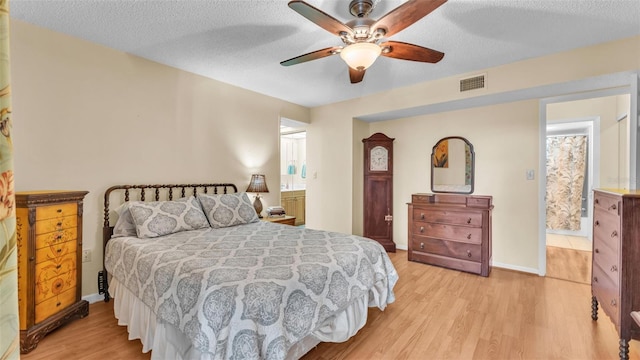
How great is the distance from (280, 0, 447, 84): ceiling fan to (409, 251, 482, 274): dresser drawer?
2.50 meters

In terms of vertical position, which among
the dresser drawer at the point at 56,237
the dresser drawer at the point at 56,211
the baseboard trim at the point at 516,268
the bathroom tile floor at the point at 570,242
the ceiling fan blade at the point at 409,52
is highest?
the ceiling fan blade at the point at 409,52

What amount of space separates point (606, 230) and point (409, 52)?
6.29 feet

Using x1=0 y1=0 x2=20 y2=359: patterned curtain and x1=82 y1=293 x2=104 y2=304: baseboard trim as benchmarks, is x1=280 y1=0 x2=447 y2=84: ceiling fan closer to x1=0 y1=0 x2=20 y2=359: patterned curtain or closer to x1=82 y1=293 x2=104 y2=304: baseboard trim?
x1=0 y1=0 x2=20 y2=359: patterned curtain

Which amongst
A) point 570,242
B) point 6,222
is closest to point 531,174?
point 570,242

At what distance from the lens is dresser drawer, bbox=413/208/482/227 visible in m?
3.39

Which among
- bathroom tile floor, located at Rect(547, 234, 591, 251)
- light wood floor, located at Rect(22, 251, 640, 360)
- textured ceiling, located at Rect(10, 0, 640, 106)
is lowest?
light wood floor, located at Rect(22, 251, 640, 360)

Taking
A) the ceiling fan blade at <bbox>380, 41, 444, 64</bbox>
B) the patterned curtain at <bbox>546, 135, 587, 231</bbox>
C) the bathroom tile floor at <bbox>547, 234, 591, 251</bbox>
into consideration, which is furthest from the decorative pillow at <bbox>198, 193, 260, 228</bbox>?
the patterned curtain at <bbox>546, 135, 587, 231</bbox>

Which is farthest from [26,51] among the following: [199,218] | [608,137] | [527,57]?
[608,137]

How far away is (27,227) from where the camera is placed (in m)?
1.91

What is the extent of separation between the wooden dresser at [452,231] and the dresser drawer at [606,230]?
3.69 feet

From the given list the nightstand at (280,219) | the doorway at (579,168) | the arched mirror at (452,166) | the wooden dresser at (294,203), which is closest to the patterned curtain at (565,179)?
the doorway at (579,168)

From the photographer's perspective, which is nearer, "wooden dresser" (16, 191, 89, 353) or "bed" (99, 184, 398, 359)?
"bed" (99, 184, 398, 359)

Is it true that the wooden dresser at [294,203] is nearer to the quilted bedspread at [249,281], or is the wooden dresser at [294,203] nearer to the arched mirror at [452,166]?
the arched mirror at [452,166]

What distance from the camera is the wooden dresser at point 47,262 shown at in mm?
1910
